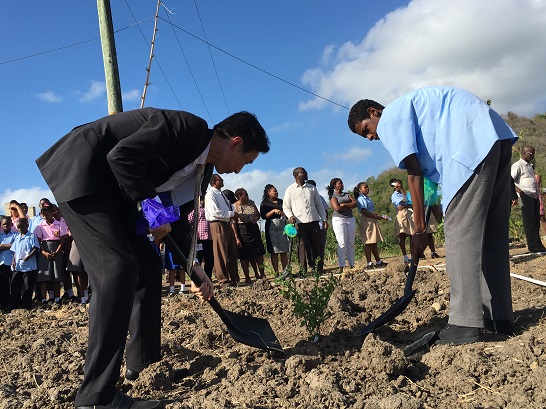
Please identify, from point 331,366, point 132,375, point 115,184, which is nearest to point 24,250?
point 132,375

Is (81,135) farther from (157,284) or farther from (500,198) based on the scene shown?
(500,198)

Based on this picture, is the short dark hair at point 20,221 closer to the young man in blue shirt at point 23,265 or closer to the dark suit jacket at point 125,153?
the young man in blue shirt at point 23,265

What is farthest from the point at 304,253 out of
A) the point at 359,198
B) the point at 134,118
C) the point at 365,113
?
the point at 134,118

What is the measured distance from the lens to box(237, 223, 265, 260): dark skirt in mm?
8469

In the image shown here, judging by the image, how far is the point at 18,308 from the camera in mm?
7406

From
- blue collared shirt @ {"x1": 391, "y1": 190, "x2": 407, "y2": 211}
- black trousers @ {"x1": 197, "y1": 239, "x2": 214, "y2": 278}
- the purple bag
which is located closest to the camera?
the purple bag

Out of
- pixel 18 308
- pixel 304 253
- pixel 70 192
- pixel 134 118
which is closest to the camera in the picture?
pixel 70 192

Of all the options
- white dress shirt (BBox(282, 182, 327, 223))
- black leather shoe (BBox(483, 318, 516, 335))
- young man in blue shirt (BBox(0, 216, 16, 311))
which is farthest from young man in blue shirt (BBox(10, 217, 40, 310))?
black leather shoe (BBox(483, 318, 516, 335))

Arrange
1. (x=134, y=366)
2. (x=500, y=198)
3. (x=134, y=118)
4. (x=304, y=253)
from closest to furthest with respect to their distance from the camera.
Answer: (x=134, y=118) → (x=134, y=366) → (x=500, y=198) → (x=304, y=253)

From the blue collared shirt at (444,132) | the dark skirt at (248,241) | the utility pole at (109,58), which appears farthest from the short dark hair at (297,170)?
the blue collared shirt at (444,132)

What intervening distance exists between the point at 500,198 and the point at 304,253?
5.18m

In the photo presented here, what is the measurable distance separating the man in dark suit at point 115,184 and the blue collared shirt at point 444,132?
91 centimetres

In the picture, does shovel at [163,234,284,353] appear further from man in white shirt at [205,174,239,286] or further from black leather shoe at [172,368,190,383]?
man in white shirt at [205,174,239,286]

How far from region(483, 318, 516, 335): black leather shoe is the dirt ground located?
6 cm
